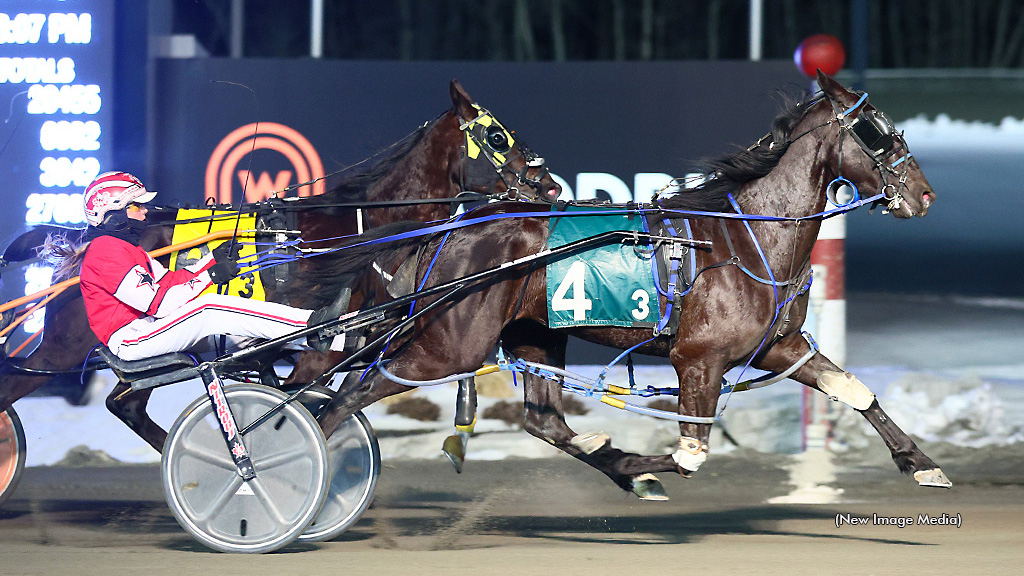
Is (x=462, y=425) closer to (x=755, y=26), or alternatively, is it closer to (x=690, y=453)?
(x=690, y=453)

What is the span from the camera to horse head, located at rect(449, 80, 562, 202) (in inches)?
243

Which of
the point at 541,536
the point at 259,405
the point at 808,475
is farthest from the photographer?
the point at 808,475

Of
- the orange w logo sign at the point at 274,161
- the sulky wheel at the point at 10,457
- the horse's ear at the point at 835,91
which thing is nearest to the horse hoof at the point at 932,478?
the horse's ear at the point at 835,91

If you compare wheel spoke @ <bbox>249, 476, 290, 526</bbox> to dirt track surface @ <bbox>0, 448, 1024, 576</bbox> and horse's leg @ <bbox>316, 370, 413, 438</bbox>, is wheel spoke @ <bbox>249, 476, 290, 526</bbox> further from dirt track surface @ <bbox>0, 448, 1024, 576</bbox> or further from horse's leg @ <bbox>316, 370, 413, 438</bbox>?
horse's leg @ <bbox>316, 370, 413, 438</bbox>

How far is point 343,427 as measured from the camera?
18.0 ft

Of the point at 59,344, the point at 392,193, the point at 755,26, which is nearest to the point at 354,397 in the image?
the point at 392,193

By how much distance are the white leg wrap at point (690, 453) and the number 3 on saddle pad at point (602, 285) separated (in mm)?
546

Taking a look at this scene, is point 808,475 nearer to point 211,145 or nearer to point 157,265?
point 157,265

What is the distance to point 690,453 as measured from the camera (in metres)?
5.12

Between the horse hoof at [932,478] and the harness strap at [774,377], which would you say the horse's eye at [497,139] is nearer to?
the harness strap at [774,377]

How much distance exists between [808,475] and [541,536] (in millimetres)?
2419

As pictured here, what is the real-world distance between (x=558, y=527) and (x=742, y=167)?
192 cm

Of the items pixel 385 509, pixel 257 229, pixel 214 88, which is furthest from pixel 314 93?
pixel 385 509

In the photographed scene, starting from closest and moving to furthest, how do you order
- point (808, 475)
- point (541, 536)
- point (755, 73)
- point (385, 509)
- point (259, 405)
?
1. point (259, 405)
2. point (541, 536)
3. point (385, 509)
4. point (808, 475)
5. point (755, 73)
